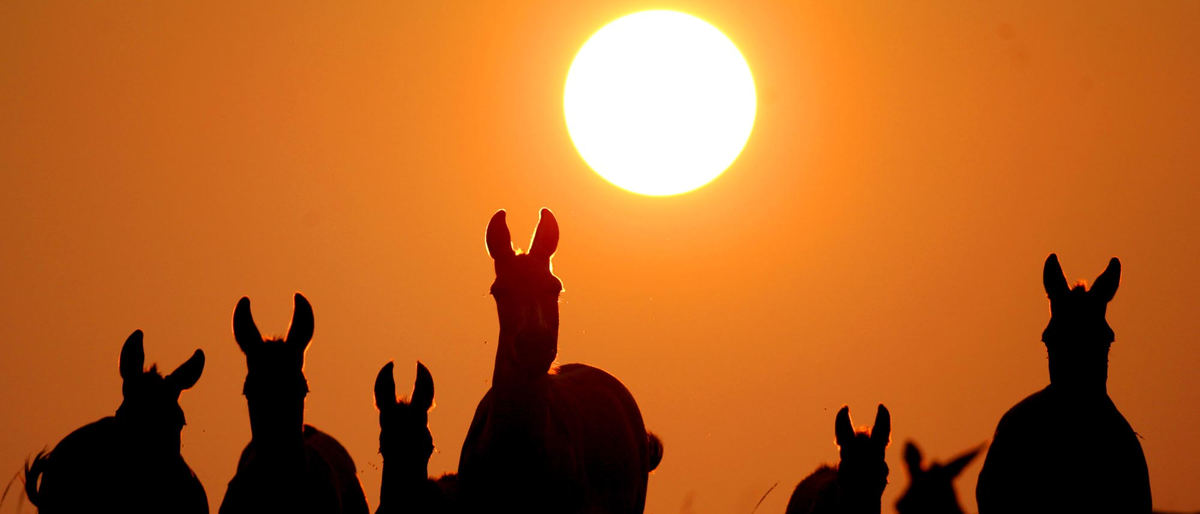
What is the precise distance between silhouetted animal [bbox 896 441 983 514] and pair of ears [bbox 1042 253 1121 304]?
55.1 inches

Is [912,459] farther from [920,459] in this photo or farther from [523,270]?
[523,270]

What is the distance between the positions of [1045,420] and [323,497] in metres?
5.48

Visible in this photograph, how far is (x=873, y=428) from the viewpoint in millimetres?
12438

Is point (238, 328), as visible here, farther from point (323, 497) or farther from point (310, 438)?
point (310, 438)

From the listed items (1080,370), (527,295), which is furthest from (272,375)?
(1080,370)

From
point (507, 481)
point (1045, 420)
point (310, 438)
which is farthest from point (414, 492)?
point (1045, 420)

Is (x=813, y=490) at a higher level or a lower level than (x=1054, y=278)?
lower

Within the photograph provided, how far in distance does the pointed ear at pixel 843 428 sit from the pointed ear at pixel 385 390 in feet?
11.1

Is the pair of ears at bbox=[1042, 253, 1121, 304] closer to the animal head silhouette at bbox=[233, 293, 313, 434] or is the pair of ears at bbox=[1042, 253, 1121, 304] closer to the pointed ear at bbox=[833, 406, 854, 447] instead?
the pointed ear at bbox=[833, 406, 854, 447]

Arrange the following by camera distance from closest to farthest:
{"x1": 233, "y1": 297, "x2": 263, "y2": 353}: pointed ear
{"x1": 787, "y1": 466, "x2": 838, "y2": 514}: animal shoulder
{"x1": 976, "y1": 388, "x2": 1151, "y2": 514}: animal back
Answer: {"x1": 233, "y1": 297, "x2": 263, "y2": 353}: pointed ear, {"x1": 976, "y1": 388, "x2": 1151, "y2": 514}: animal back, {"x1": 787, "y1": 466, "x2": 838, "y2": 514}: animal shoulder

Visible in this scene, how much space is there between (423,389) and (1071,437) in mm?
4914

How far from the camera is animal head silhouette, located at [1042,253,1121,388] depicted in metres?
12.7

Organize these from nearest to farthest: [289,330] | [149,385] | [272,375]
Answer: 1. [272,375]
2. [289,330]
3. [149,385]

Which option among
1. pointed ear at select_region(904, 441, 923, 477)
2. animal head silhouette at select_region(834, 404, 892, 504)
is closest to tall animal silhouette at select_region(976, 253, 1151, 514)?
pointed ear at select_region(904, 441, 923, 477)
